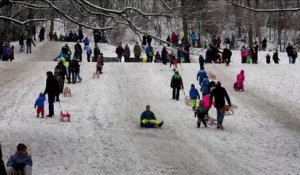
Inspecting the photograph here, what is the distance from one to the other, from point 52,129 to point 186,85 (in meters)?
13.8

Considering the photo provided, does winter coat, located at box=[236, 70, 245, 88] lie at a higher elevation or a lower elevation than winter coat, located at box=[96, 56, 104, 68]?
lower

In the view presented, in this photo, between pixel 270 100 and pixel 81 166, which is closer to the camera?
pixel 81 166

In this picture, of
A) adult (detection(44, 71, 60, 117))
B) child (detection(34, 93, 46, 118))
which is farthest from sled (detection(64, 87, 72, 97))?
child (detection(34, 93, 46, 118))

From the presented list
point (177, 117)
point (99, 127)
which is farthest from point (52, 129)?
point (177, 117)

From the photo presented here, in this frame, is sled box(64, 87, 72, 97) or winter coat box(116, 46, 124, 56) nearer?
sled box(64, 87, 72, 97)

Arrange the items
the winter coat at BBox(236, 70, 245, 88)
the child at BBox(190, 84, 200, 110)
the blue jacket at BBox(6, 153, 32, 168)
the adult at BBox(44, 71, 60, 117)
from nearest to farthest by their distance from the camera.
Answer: the blue jacket at BBox(6, 153, 32, 168) → the adult at BBox(44, 71, 60, 117) → the child at BBox(190, 84, 200, 110) → the winter coat at BBox(236, 70, 245, 88)

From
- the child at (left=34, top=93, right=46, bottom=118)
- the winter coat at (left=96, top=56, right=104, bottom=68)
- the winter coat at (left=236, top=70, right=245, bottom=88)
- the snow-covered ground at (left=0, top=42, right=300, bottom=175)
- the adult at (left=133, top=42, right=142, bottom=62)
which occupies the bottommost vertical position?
the snow-covered ground at (left=0, top=42, right=300, bottom=175)

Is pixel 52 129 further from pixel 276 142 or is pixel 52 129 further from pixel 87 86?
pixel 87 86

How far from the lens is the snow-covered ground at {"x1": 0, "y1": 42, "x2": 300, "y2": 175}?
618 inches

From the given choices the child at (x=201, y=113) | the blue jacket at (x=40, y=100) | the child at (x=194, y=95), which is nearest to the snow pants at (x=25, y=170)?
the blue jacket at (x=40, y=100)

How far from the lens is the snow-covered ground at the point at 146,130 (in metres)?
15.7

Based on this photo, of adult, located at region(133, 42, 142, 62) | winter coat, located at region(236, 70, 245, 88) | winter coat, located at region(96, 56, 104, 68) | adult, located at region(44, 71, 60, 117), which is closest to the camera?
adult, located at region(44, 71, 60, 117)

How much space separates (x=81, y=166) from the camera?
15156mm

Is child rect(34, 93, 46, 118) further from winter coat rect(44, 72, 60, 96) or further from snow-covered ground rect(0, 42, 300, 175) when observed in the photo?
winter coat rect(44, 72, 60, 96)
